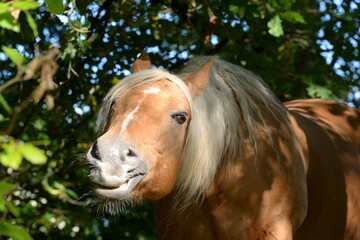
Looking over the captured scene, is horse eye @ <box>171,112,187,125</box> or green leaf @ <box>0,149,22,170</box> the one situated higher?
green leaf @ <box>0,149,22,170</box>

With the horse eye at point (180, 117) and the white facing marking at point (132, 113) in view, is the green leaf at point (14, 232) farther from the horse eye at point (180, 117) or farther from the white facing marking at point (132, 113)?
the horse eye at point (180, 117)

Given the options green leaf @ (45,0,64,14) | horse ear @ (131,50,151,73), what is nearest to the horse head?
horse ear @ (131,50,151,73)

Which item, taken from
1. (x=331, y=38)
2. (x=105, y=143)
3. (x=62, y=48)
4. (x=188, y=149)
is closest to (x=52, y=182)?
(x=62, y=48)

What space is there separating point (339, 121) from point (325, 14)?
5.35 ft

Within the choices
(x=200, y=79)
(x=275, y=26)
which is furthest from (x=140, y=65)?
(x=275, y=26)

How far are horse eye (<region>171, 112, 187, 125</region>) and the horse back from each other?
4.03 feet

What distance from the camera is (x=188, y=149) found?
3355 mm

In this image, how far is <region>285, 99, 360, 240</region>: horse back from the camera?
426 centimetres

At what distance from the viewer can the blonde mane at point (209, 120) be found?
335cm

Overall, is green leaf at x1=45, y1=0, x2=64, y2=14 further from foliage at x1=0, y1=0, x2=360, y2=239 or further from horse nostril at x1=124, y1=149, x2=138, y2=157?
foliage at x1=0, y1=0, x2=360, y2=239

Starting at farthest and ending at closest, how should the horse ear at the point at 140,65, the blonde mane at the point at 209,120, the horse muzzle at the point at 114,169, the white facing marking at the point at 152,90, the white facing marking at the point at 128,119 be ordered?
the horse ear at the point at 140,65
the blonde mane at the point at 209,120
the white facing marking at the point at 152,90
the white facing marking at the point at 128,119
the horse muzzle at the point at 114,169

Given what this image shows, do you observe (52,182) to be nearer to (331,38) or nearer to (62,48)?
(62,48)

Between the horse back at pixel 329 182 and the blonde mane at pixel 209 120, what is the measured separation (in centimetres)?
69

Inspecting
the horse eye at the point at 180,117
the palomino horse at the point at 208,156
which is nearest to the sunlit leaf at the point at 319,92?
the palomino horse at the point at 208,156
